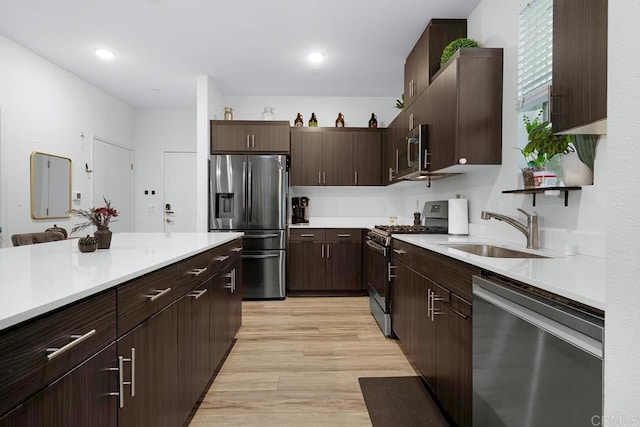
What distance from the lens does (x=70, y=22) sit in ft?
10.2

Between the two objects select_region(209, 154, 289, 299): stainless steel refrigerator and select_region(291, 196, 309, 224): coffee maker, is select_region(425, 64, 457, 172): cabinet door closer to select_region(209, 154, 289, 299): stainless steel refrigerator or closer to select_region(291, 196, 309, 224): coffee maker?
select_region(209, 154, 289, 299): stainless steel refrigerator

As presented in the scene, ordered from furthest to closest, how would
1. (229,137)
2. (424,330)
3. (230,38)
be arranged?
(229,137), (230,38), (424,330)

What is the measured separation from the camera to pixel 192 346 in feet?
5.86

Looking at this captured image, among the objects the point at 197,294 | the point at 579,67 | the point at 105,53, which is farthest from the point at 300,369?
the point at 105,53

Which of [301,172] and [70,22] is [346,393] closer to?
[301,172]

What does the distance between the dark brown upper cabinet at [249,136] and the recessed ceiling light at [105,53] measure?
124 centimetres

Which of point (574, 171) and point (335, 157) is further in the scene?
point (335, 157)

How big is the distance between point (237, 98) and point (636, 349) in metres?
5.17

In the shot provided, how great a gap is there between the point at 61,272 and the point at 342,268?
3.60m

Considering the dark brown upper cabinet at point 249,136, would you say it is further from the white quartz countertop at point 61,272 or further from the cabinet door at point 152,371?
the cabinet door at point 152,371

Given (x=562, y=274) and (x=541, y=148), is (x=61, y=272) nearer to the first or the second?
(x=562, y=274)

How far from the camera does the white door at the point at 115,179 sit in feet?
15.7

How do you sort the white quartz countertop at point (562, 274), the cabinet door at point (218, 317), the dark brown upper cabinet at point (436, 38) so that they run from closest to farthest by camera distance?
the white quartz countertop at point (562, 274) < the cabinet door at point (218, 317) < the dark brown upper cabinet at point (436, 38)

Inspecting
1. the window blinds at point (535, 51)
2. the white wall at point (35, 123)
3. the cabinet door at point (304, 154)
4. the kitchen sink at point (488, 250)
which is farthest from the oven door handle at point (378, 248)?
the white wall at point (35, 123)
